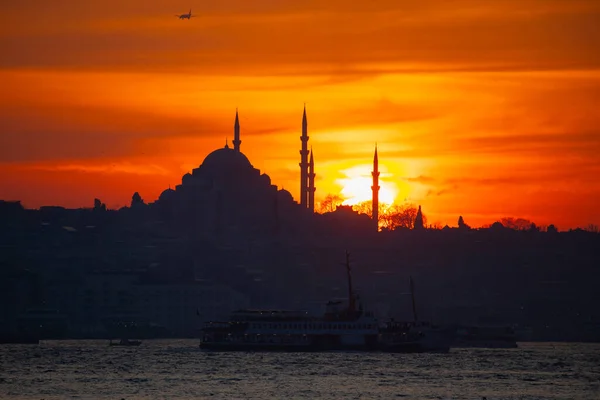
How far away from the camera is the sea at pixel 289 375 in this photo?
80750 millimetres

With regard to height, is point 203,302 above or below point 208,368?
above

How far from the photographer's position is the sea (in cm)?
8075

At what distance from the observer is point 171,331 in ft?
573

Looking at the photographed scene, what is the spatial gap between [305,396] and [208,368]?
66.1 ft

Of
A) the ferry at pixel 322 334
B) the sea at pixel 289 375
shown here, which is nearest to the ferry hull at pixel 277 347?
the ferry at pixel 322 334

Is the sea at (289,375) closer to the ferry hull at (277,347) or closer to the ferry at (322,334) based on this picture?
the ferry hull at (277,347)

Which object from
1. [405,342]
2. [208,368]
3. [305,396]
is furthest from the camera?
[405,342]

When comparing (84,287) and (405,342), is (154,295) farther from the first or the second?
(405,342)

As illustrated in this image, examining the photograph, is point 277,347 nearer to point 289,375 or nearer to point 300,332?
point 300,332

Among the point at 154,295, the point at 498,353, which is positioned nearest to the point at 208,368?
the point at 498,353

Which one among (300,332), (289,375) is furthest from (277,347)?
(289,375)

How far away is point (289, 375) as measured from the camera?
304 ft

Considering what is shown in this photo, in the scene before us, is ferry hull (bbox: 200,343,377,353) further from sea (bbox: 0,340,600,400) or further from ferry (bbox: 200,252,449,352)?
sea (bbox: 0,340,600,400)

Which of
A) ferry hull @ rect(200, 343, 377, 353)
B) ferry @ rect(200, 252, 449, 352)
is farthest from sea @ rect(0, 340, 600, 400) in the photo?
ferry @ rect(200, 252, 449, 352)
